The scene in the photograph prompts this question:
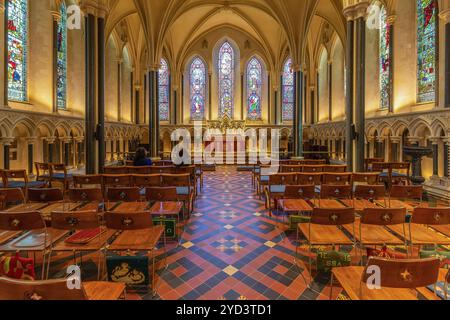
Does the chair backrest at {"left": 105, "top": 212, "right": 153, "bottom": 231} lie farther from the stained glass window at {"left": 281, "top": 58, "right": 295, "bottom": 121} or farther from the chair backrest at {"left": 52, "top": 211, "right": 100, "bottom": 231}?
the stained glass window at {"left": 281, "top": 58, "right": 295, "bottom": 121}

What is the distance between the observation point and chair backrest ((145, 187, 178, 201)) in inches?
187

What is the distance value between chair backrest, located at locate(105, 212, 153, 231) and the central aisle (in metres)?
0.87

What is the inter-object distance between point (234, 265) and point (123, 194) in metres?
2.32

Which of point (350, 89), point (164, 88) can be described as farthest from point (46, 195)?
point (164, 88)

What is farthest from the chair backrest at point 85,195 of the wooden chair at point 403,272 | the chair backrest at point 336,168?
the chair backrest at point 336,168

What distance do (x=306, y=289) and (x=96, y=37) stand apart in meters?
10.0

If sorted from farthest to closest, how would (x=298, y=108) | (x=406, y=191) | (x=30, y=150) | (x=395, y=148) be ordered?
(x=298, y=108)
(x=395, y=148)
(x=30, y=150)
(x=406, y=191)

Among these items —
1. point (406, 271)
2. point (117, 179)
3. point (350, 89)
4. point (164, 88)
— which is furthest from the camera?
point (164, 88)

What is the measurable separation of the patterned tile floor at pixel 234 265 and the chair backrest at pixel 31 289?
5.69ft

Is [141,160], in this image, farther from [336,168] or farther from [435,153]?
[435,153]

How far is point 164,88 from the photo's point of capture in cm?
2392

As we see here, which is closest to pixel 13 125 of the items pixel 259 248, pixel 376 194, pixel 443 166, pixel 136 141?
pixel 259 248

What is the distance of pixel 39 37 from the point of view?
442 inches
